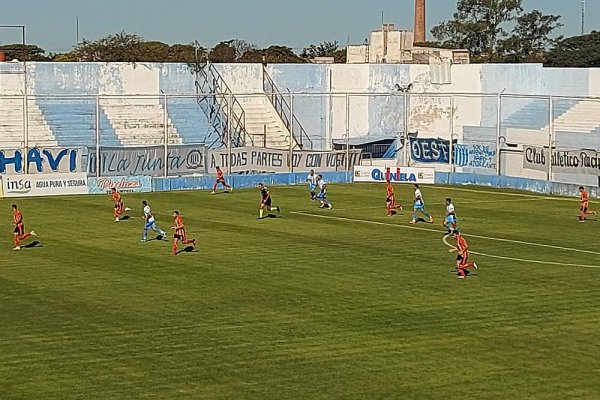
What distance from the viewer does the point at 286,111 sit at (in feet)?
259

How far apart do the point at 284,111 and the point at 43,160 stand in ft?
84.0

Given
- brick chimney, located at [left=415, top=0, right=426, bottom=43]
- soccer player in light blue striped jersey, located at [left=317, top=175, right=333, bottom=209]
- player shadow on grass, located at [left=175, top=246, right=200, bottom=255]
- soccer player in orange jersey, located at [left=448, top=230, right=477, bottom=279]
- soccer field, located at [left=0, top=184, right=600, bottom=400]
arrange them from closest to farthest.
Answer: soccer field, located at [left=0, top=184, right=600, bottom=400] < soccer player in orange jersey, located at [left=448, top=230, right=477, bottom=279] < player shadow on grass, located at [left=175, top=246, right=200, bottom=255] < soccer player in light blue striped jersey, located at [left=317, top=175, right=333, bottom=209] < brick chimney, located at [left=415, top=0, right=426, bottom=43]

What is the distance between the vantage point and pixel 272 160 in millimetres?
62281

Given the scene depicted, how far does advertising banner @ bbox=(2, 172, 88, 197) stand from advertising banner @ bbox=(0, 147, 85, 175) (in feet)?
8.15

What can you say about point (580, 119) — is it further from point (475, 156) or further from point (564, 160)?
point (564, 160)

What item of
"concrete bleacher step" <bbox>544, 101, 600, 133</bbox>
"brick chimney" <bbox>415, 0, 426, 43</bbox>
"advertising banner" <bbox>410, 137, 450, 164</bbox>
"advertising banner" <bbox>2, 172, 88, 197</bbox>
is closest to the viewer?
"advertising banner" <bbox>2, 172, 88, 197</bbox>

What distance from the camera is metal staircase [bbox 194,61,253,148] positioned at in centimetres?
7381

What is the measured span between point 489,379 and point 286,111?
197 feet

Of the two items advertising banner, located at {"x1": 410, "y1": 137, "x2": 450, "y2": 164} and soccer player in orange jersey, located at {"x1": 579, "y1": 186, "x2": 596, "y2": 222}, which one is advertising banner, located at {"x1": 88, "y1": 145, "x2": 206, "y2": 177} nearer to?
advertising banner, located at {"x1": 410, "y1": 137, "x2": 450, "y2": 164}

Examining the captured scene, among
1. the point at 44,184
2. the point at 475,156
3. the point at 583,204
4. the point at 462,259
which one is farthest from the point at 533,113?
the point at 462,259

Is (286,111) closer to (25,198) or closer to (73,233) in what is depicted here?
(25,198)

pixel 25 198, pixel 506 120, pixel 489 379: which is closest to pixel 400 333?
pixel 489 379

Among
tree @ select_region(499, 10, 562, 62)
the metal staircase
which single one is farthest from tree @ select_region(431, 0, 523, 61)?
the metal staircase

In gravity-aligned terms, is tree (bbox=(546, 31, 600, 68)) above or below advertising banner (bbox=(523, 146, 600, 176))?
above
